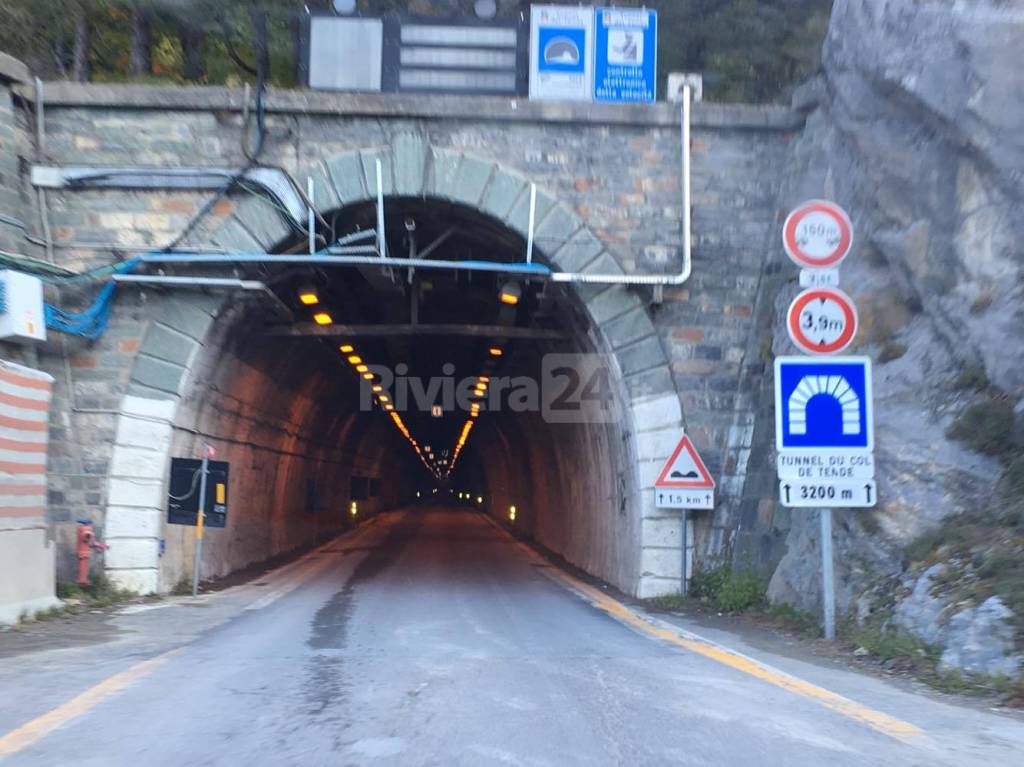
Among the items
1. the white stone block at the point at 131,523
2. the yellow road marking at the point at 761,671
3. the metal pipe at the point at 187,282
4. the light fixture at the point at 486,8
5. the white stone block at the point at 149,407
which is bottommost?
the yellow road marking at the point at 761,671

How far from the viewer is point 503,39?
579 inches

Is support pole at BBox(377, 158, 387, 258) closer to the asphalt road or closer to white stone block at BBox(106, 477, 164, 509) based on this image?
white stone block at BBox(106, 477, 164, 509)

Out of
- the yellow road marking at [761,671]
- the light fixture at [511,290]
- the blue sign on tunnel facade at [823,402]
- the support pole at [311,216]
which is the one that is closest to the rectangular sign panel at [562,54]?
the light fixture at [511,290]

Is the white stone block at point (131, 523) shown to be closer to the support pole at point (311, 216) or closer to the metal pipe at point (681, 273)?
the support pole at point (311, 216)

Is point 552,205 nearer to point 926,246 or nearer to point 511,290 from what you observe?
point 511,290

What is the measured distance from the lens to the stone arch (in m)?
13.6

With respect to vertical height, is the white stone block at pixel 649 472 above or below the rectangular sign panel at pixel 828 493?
above

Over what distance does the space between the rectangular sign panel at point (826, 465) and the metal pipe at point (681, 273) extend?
15.8ft

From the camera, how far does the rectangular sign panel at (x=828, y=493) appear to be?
9.53 m

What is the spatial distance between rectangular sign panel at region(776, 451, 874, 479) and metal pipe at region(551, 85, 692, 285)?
4.80 meters

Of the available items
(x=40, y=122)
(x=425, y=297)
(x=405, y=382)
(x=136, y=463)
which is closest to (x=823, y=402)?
(x=136, y=463)

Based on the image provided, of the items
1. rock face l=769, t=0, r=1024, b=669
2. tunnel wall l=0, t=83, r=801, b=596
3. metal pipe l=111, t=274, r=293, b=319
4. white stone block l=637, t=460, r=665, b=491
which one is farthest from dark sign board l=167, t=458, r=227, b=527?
rock face l=769, t=0, r=1024, b=669

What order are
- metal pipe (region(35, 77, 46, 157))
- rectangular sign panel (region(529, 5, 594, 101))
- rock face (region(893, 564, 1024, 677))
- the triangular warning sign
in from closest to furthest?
rock face (region(893, 564, 1024, 677)) → the triangular warning sign → metal pipe (region(35, 77, 46, 157)) → rectangular sign panel (region(529, 5, 594, 101))

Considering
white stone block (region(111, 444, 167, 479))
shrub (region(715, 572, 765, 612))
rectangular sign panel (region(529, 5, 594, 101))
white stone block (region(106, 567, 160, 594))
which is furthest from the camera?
rectangular sign panel (region(529, 5, 594, 101))
